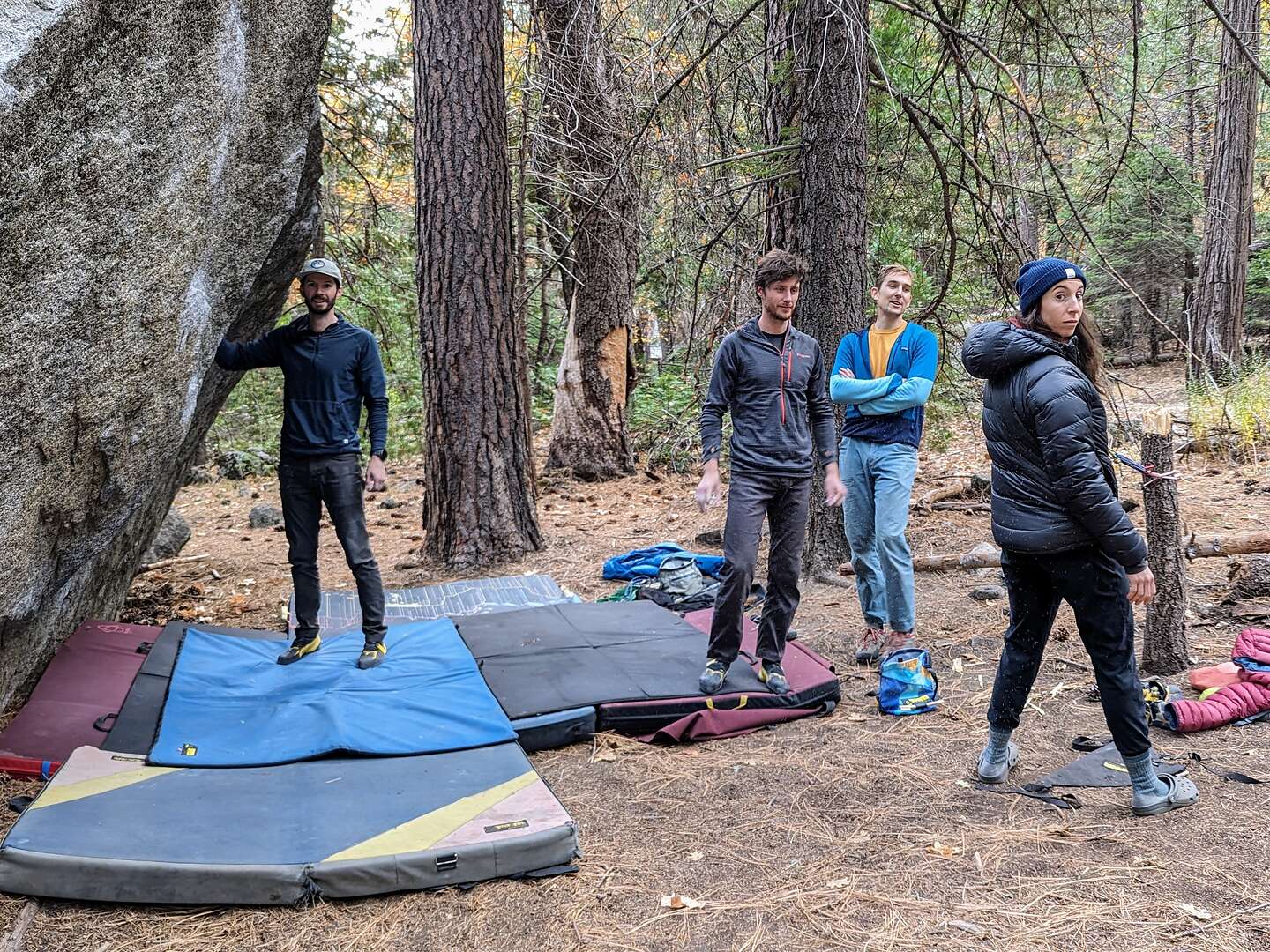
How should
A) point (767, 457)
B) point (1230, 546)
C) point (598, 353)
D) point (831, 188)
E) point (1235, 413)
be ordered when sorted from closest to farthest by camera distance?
point (767, 457), point (1230, 546), point (831, 188), point (1235, 413), point (598, 353)

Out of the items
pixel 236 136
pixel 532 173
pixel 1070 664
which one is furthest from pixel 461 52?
pixel 1070 664

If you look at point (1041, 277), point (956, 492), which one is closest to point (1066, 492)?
point (1041, 277)

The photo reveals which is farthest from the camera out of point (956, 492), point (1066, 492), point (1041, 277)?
point (956, 492)

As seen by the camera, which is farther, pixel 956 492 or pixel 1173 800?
pixel 956 492

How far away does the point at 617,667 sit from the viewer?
4727mm

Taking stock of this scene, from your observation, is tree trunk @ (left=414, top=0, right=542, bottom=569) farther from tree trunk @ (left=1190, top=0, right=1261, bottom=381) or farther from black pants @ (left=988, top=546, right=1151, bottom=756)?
tree trunk @ (left=1190, top=0, right=1261, bottom=381)

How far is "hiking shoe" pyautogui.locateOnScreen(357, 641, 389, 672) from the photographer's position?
16.1ft

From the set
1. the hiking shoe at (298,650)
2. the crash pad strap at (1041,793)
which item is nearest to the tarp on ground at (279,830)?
the hiking shoe at (298,650)

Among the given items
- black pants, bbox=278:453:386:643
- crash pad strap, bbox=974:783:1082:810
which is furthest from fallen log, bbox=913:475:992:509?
black pants, bbox=278:453:386:643

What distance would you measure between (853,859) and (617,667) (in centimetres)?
187

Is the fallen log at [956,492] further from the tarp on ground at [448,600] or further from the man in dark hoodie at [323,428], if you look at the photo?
the man in dark hoodie at [323,428]

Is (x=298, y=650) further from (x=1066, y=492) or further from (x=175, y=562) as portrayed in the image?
(x=1066, y=492)

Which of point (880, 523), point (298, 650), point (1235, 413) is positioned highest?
point (1235, 413)

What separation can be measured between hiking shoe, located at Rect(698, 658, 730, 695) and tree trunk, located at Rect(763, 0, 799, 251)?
328 cm
